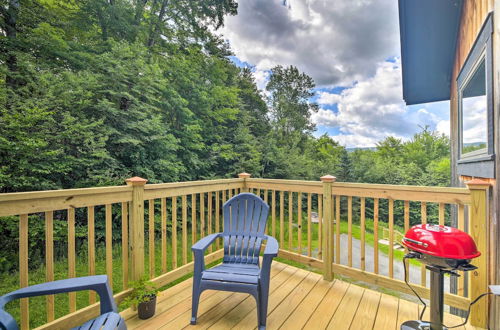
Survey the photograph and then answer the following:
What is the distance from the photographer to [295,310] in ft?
6.81

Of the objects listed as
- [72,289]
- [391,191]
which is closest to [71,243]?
[72,289]

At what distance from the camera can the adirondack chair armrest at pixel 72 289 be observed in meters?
1.15

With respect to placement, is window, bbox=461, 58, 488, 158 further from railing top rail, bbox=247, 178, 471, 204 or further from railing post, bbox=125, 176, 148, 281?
railing post, bbox=125, 176, 148, 281

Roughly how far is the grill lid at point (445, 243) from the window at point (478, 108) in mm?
764

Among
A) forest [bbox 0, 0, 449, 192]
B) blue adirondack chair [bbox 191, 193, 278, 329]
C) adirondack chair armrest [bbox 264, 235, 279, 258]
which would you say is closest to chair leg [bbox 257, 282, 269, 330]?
blue adirondack chair [bbox 191, 193, 278, 329]

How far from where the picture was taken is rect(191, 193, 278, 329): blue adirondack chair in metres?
1.82

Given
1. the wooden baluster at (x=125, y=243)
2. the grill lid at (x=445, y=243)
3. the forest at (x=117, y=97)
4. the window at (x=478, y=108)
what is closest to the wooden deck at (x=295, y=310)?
the wooden baluster at (x=125, y=243)

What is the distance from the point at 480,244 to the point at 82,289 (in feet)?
8.90

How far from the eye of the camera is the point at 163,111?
590cm

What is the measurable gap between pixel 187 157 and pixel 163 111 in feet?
4.31

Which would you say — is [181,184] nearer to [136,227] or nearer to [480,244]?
[136,227]

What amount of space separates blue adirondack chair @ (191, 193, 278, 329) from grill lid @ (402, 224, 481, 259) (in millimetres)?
959

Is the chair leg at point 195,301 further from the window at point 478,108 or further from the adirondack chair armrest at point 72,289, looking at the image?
the window at point 478,108

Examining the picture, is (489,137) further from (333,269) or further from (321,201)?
(333,269)
